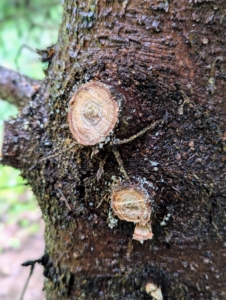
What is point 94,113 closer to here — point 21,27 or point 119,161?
point 119,161

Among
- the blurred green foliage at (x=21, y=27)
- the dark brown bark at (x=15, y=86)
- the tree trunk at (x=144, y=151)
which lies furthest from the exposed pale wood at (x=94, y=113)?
the blurred green foliage at (x=21, y=27)

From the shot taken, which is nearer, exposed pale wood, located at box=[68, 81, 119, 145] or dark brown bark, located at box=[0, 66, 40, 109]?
exposed pale wood, located at box=[68, 81, 119, 145]

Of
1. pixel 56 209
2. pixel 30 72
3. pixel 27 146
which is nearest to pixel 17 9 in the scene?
pixel 30 72

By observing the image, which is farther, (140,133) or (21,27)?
(21,27)

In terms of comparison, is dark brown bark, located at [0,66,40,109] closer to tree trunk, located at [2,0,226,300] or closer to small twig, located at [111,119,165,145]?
tree trunk, located at [2,0,226,300]

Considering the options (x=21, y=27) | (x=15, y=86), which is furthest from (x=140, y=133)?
(x=21, y=27)

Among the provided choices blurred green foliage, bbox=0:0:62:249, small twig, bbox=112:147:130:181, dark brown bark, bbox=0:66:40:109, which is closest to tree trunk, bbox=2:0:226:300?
small twig, bbox=112:147:130:181

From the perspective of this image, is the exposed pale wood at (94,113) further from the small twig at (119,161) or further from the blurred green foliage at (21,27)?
the blurred green foliage at (21,27)
